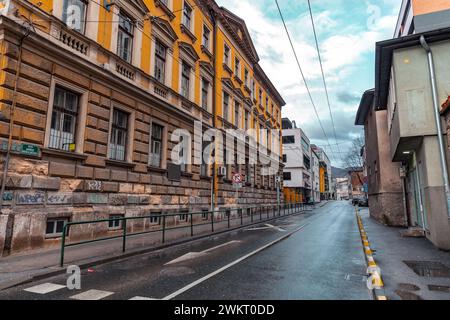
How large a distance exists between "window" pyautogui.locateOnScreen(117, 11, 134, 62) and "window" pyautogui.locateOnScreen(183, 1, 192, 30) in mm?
5357

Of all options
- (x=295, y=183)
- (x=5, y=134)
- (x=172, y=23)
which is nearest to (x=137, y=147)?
(x=5, y=134)

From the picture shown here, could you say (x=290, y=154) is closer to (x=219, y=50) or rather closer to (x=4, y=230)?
(x=219, y=50)

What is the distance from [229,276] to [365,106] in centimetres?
2138

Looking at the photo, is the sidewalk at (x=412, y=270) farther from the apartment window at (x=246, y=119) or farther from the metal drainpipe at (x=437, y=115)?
the apartment window at (x=246, y=119)

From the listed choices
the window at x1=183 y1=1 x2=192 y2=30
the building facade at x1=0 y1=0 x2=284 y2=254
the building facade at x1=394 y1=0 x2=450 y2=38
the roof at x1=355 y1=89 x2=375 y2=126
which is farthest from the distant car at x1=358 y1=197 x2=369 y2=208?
the window at x1=183 y1=1 x2=192 y2=30

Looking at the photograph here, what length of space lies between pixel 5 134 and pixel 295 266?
822cm

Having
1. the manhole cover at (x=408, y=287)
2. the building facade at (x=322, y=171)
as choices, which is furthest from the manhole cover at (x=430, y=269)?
the building facade at (x=322, y=171)

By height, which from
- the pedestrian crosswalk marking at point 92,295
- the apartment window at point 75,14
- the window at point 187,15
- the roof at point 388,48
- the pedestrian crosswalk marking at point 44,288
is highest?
the window at point 187,15

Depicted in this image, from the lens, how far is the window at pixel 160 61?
1544 cm

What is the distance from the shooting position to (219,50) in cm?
2292

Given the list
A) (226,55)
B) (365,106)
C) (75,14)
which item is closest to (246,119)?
(226,55)

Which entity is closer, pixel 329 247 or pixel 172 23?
pixel 329 247

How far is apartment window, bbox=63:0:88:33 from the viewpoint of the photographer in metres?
10.4

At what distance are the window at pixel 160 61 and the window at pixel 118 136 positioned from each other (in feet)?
11.4
